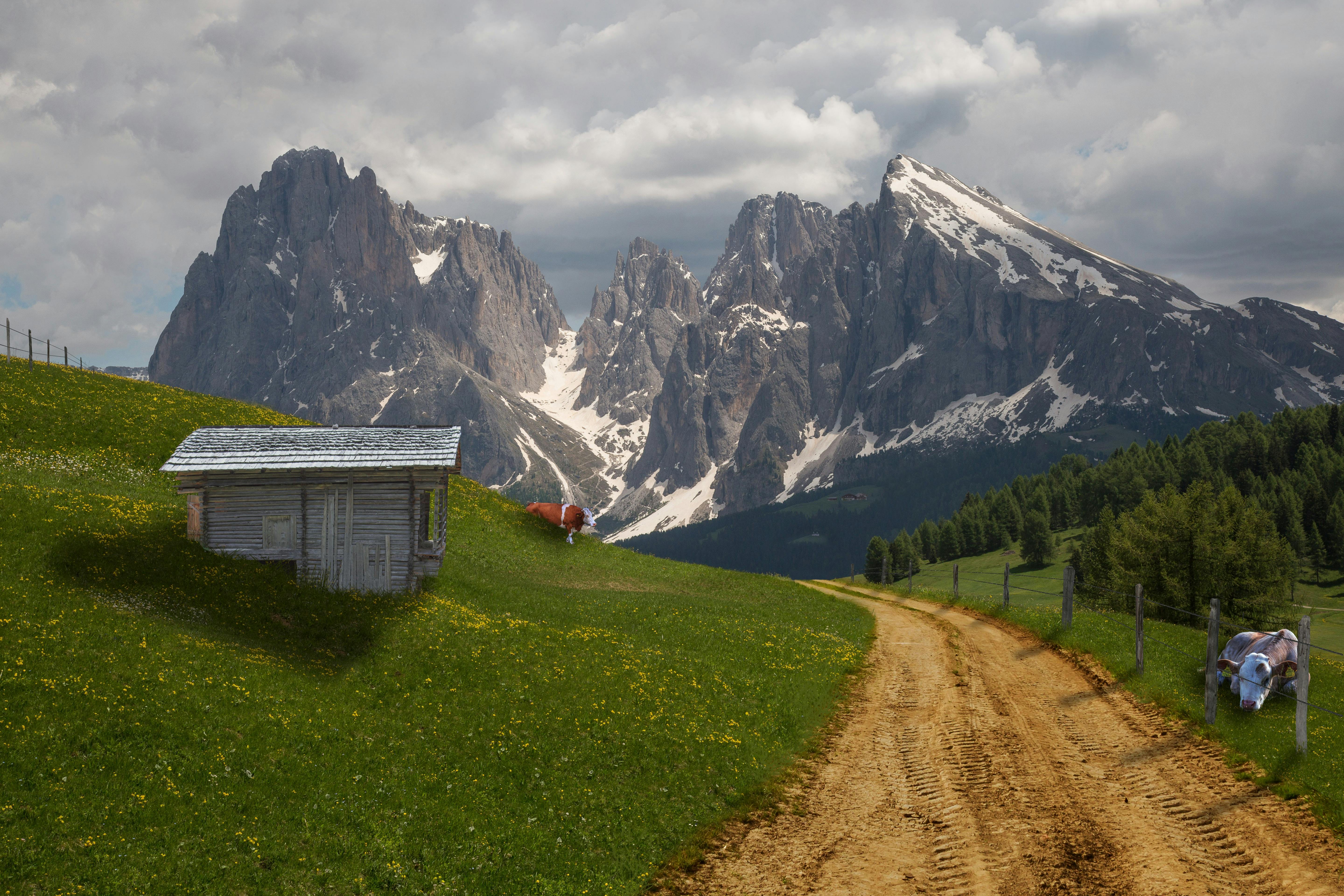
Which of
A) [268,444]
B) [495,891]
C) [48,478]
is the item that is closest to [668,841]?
[495,891]

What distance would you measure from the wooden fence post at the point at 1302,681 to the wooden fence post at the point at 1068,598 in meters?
16.3

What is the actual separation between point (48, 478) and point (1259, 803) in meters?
50.0

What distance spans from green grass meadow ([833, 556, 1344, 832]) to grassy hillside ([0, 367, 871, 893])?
34.4 ft

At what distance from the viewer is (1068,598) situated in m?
37.7

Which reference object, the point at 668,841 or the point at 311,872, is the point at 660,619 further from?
the point at 311,872

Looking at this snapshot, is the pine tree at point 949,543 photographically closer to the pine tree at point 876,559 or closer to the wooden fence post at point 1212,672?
the pine tree at point 876,559

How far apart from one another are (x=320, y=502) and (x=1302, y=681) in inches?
1341

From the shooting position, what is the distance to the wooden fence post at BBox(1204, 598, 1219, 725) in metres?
23.1

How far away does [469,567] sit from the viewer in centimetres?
4369

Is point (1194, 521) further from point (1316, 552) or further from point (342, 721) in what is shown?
point (1316, 552)

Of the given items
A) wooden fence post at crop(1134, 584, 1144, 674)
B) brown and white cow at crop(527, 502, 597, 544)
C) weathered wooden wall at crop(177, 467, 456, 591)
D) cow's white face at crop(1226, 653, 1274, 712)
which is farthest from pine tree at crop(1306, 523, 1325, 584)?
weathered wooden wall at crop(177, 467, 456, 591)

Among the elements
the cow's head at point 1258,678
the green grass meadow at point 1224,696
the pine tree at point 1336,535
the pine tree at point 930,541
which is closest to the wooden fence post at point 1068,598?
the green grass meadow at point 1224,696

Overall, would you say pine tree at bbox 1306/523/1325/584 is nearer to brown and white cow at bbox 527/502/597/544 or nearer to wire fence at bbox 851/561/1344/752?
wire fence at bbox 851/561/1344/752

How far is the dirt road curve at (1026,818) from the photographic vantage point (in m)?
15.1
